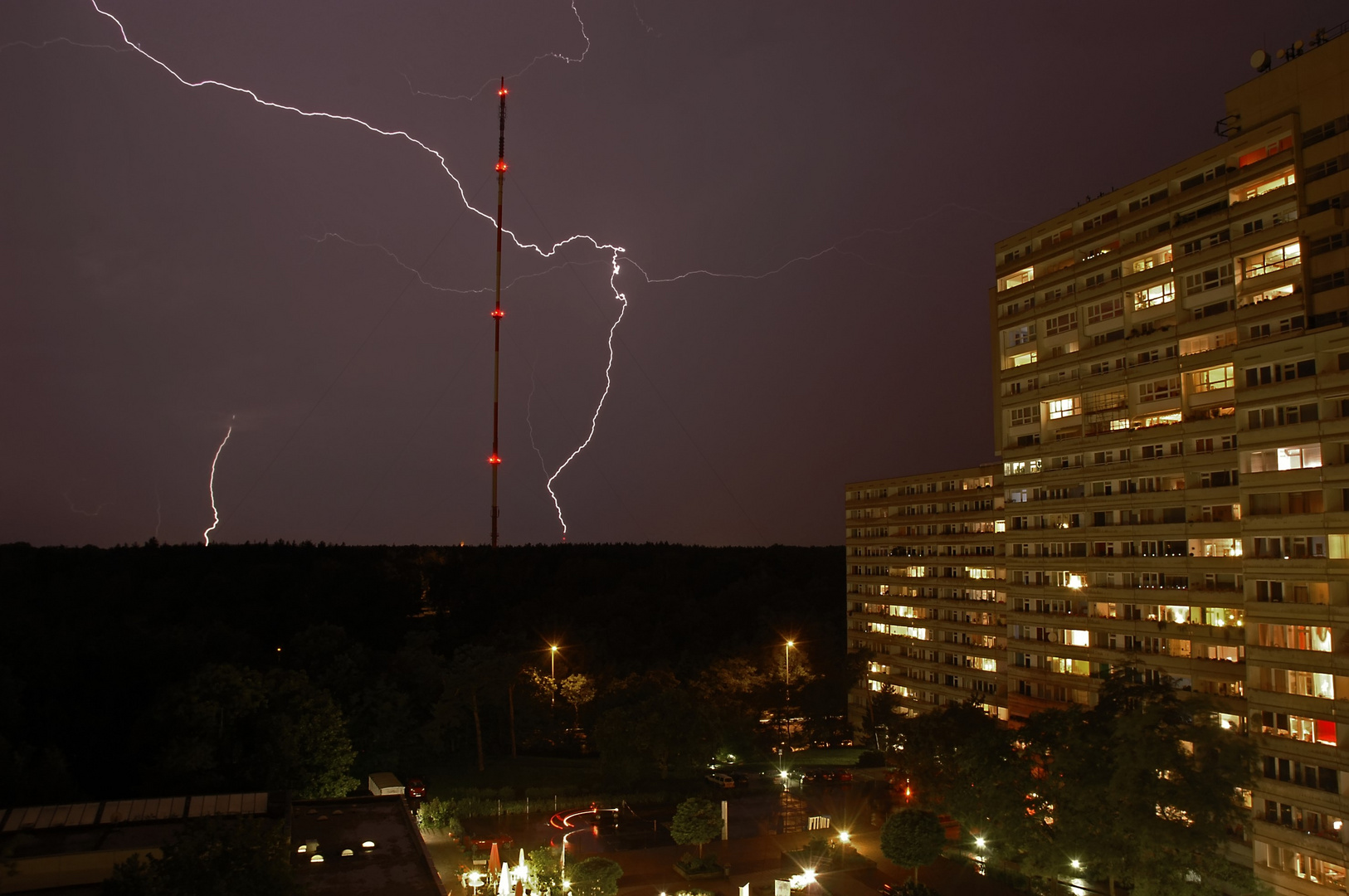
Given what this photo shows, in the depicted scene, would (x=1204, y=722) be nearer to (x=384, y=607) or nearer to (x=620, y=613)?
(x=620, y=613)

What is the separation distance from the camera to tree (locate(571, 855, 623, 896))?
26.6 meters

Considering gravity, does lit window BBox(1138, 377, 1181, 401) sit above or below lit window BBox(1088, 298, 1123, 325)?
below

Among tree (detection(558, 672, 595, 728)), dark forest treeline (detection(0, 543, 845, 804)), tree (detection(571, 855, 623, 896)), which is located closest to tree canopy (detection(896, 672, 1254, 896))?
tree (detection(571, 855, 623, 896))

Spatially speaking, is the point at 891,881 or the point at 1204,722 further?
the point at 891,881

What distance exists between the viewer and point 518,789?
46219 mm

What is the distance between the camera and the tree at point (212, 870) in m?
18.1

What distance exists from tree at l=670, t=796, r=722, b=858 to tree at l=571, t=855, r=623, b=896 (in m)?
7.03

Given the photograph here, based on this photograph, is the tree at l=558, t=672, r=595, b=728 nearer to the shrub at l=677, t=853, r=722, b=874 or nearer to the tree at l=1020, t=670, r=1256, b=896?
the shrub at l=677, t=853, r=722, b=874

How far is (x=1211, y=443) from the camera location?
124ft

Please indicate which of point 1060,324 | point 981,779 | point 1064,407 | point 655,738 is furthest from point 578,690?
point 1060,324

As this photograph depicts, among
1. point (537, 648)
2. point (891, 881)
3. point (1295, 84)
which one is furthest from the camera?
point (537, 648)

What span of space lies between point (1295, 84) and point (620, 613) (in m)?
63.6

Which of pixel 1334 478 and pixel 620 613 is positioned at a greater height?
pixel 1334 478

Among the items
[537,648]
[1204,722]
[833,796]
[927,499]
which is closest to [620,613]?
[537,648]
